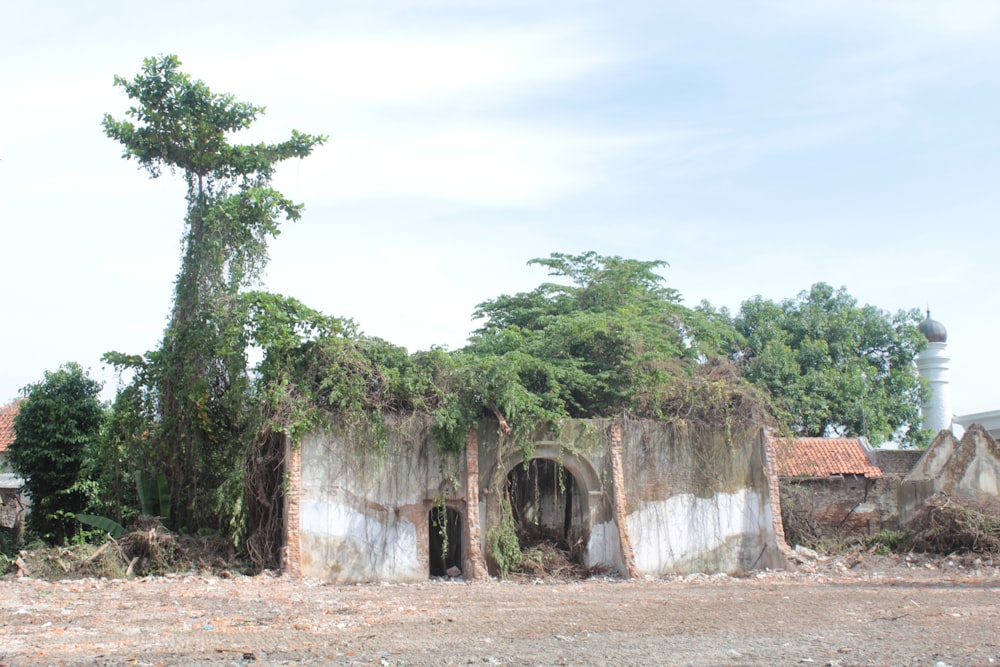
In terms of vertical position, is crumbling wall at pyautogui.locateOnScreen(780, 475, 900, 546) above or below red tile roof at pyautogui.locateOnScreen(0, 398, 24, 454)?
below

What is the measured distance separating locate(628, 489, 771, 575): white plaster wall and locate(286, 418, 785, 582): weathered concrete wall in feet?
0.07

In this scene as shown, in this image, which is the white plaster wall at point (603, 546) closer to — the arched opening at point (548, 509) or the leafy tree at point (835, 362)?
the arched opening at point (548, 509)

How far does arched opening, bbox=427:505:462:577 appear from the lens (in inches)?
748

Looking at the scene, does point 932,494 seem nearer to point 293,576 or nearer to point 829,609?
point 829,609

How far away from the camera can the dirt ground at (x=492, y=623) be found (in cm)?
968

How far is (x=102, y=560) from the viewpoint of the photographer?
16.2m

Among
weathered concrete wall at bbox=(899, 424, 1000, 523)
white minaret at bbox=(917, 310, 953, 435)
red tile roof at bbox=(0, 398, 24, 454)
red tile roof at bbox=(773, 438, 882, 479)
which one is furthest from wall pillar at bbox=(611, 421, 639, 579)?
white minaret at bbox=(917, 310, 953, 435)

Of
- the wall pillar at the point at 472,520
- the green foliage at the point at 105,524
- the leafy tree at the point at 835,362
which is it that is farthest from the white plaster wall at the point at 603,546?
the leafy tree at the point at 835,362

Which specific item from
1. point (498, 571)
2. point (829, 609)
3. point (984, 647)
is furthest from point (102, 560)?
point (984, 647)

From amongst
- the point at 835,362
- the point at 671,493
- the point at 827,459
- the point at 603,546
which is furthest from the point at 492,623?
the point at 835,362

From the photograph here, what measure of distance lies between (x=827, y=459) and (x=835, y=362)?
377 inches

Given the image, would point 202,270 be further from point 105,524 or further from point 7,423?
point 7,423

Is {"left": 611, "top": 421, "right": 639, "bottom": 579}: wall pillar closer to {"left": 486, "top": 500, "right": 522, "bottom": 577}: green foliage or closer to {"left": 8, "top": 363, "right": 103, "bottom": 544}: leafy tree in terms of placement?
{"left": 486, "top": 500, "right": 522, "bottom": 577}: green foliage

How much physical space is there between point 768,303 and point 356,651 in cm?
2825
